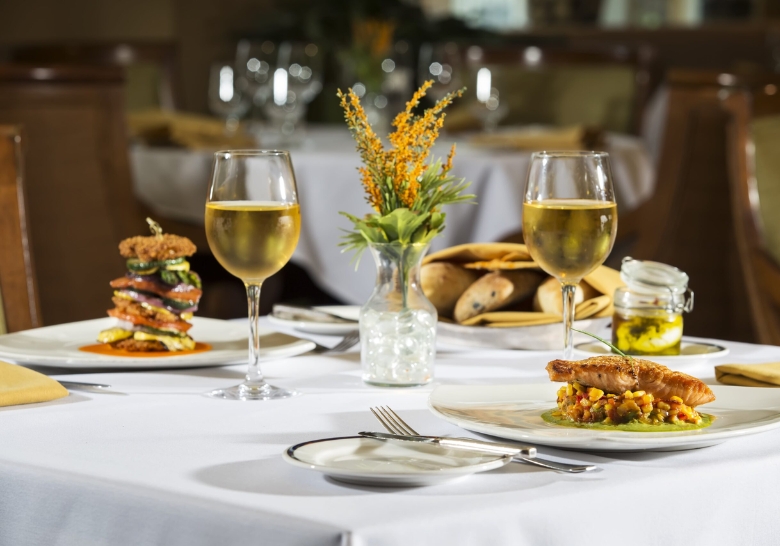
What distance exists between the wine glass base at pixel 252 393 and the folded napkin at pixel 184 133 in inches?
101

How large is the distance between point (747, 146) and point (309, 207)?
1.33m

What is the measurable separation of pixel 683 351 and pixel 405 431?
554 mm

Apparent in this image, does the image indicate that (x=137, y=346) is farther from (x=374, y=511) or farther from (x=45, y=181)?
(x=45, y=181)

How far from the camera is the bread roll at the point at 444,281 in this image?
1.46m

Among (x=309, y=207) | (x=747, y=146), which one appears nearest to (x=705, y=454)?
(x=747, y=146)

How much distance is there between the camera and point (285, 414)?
106 centimetres

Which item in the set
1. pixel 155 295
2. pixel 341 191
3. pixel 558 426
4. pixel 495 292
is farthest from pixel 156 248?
pixel 341 191

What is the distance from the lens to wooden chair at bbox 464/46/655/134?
487 centimetres

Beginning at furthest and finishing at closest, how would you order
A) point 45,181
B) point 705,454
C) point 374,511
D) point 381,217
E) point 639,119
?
1. point 639,119
2. point 45,181
3. point 381,217
4. point 705,454
5. point 374,511

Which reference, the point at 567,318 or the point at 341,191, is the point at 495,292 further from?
the point at 341,191

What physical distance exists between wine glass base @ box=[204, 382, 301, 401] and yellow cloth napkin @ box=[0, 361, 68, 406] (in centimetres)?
15

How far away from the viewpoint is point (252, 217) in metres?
1.14

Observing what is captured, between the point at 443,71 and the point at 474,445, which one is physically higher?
the point at 443,71

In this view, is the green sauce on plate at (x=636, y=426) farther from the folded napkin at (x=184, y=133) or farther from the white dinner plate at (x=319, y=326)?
the folded napkin at (x=184, y=133)
